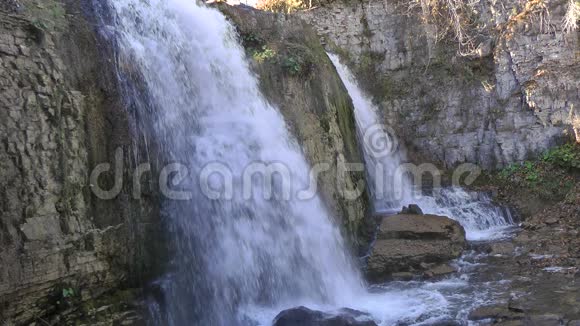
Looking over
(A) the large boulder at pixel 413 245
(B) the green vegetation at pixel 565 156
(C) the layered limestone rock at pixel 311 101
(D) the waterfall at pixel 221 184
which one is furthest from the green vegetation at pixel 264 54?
(B) the green vegetation at pixel 565 156

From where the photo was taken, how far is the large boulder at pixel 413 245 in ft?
27.0

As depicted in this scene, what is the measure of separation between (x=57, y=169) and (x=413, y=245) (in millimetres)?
5830

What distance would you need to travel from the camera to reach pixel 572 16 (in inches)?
487

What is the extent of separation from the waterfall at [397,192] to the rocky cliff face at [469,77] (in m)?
0.65

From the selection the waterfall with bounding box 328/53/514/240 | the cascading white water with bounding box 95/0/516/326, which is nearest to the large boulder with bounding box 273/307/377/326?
the cascading white water with bounding box 95/0/516/326

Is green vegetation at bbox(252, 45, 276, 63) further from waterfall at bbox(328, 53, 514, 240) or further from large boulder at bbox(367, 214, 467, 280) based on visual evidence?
large boulder at bbox(367, 214, 467, 280)

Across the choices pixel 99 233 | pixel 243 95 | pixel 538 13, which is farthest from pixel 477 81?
pixel 99 233

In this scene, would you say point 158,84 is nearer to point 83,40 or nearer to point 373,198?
point 83,40

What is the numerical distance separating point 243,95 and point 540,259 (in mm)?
5679

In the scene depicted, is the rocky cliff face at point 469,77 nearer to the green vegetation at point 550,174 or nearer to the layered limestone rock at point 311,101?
the green vegetation at point 550,174

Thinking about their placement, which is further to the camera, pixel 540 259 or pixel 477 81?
pixel 477 81

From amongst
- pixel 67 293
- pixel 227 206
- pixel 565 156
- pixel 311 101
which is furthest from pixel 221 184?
pixel 565 156

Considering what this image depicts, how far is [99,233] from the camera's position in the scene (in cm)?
577

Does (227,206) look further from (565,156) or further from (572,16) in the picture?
(572,16)
